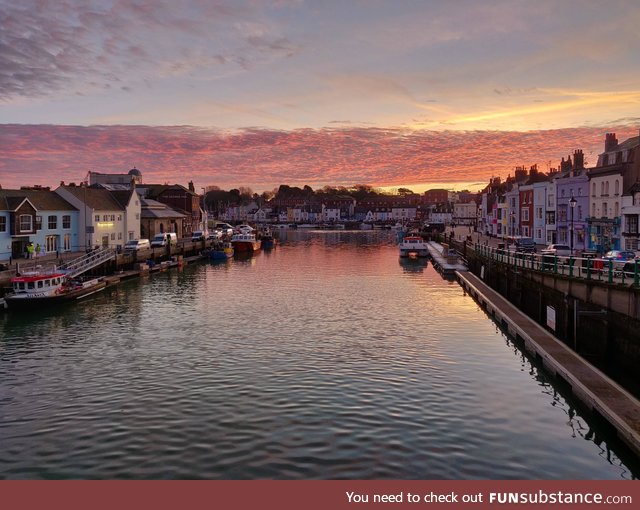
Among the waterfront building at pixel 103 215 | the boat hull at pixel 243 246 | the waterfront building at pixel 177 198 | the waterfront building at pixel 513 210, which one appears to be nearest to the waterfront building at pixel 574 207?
the waterfront building at pixel 513 210

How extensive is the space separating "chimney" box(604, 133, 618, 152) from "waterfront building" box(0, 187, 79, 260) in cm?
7716

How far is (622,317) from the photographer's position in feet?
94.5

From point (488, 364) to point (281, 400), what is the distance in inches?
515

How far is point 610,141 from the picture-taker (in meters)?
81.1

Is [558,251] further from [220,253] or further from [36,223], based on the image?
[220,253]

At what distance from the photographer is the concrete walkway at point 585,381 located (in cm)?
1975

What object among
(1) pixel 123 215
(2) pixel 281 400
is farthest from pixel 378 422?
(1) pixel 123 215

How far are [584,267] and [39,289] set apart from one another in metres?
44.3

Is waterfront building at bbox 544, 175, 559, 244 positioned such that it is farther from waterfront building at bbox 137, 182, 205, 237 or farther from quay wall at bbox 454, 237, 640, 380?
waterfront building at bbox 137, 182, 205, 237

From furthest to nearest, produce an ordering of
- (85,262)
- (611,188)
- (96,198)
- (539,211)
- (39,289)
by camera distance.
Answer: (539,211), (96,198), (611,188), (85,262), (39,289)

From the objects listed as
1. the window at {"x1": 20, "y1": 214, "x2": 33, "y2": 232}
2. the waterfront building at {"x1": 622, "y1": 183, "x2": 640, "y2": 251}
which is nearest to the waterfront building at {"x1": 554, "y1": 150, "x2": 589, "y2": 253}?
the waterfront building at {"x1": 622, "y1": 183, "x2": 640, "y2": 251}

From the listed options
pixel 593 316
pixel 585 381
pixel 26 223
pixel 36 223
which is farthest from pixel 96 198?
pixel 585 381

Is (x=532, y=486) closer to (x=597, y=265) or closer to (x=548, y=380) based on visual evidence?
(x=548, y=380)

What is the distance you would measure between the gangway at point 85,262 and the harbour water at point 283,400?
44.4 ft
